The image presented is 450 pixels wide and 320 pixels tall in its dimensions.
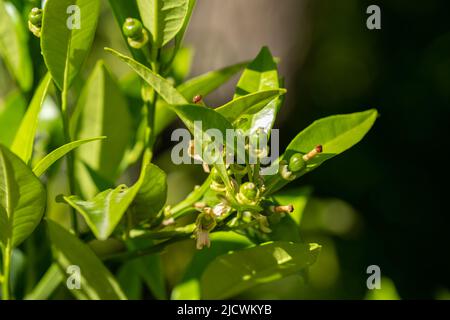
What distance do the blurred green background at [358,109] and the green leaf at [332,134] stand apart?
3.43 ft

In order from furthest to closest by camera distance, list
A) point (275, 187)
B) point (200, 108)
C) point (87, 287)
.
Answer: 1. point (87, 287)
2. point (275, 187)
3. point (200, 108)

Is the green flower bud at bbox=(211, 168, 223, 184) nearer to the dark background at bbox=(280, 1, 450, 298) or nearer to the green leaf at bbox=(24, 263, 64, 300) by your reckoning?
the green leaf at bbox=(24, 263, 64, 300)

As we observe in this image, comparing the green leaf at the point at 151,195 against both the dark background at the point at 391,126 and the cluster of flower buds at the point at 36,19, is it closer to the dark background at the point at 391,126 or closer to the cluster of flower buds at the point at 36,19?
the cluster of flower buds at the point at 36,19

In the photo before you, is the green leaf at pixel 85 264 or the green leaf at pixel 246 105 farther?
the green leaf at pixel 85 264

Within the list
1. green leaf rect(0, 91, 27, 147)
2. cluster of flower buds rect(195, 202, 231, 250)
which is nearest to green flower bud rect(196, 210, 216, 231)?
cluster of flower buds rect(195, 202, 231, 250)

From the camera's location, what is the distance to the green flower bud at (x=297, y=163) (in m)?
0.80

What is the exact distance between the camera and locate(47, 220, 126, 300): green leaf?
2.98 ft

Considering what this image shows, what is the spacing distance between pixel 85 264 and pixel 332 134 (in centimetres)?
37

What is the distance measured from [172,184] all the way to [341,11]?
84cm

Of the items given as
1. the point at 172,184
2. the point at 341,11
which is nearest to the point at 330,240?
the point at 172,184

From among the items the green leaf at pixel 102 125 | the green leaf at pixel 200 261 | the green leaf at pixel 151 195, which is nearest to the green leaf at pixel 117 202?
the green leaf at pixel 151 195

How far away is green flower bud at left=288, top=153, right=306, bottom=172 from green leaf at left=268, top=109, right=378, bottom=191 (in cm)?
2
